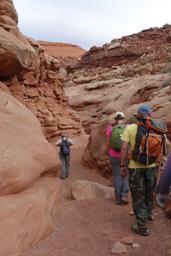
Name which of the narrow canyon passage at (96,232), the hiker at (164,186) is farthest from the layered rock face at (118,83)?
the narrow canyon passage at (96,232)

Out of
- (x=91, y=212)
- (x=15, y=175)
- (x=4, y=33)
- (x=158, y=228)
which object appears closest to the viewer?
(x=15, y=175)

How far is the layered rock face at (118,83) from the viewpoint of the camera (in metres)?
12.2

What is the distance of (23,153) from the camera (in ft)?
18.7

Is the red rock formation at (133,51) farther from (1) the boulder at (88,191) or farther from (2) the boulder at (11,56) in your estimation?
(1) the boulder at (88,191)

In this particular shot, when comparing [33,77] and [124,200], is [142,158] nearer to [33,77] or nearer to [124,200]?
[124,200]

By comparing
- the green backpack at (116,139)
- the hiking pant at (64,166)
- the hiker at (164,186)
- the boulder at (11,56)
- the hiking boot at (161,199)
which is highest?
the boulder at (11,56)

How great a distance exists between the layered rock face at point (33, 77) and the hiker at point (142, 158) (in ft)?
15.0

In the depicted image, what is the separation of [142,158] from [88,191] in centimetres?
243

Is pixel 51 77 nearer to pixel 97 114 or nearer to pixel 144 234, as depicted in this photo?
pixel 97 114

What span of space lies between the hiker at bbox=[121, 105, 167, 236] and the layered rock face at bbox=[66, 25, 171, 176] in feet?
13.7

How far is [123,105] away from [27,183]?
16.2 metres

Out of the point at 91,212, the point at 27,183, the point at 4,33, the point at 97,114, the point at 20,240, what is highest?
the point at 4,33

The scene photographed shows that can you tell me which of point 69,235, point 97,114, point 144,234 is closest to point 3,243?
point 69,235

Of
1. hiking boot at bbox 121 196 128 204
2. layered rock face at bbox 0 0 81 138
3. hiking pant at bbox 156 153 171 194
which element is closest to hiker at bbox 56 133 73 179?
layered rock face at bbox 0 0 81 138
